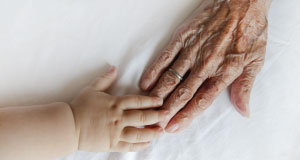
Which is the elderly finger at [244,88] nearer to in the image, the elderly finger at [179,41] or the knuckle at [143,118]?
the elderly finger at [179,41]

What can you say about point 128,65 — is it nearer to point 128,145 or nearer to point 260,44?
point 128,145

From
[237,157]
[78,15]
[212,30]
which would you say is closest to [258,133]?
[237,157]

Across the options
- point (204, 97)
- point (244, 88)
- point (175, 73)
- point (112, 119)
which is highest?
point (112, 119)

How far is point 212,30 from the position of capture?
38.1 inches

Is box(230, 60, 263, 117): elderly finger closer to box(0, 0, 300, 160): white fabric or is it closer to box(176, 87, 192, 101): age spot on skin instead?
box(0, 0, 300, 160): white fabric

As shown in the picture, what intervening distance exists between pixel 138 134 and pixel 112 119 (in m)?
0.10

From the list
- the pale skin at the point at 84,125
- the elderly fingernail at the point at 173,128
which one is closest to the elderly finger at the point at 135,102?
the pale skin at the point at 84,125

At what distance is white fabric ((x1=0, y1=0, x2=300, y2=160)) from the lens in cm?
90

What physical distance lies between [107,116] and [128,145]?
0.13m

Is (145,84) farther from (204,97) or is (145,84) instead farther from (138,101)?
(204,97)

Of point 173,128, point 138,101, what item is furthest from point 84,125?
point 173,128

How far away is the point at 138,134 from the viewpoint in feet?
2.87

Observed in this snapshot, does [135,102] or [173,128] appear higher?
[135,102]

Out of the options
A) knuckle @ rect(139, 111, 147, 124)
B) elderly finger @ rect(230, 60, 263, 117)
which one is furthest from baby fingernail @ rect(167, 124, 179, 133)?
elderly finger @ rect(230, 60, 263, 117)
